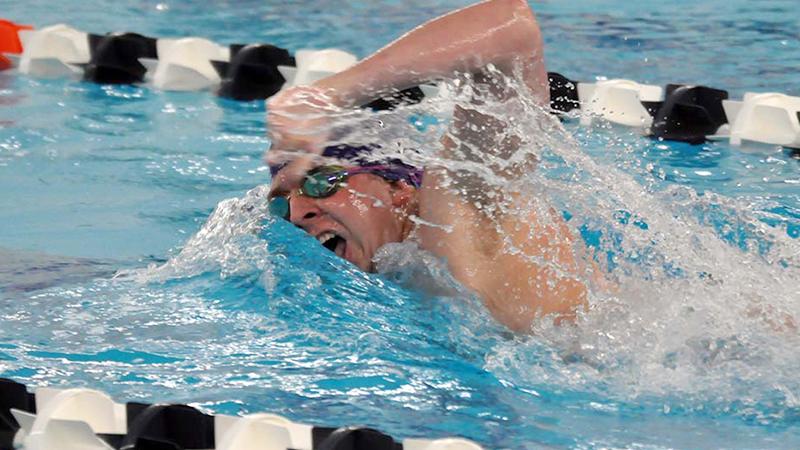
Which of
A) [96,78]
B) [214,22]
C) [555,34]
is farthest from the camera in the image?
[214,22]

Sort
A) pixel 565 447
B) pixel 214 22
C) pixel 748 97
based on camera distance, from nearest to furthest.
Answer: pixel 565 447
pixel 748 97
pixel 214 22

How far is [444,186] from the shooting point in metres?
2.43

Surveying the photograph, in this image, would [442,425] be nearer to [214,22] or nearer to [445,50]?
[445,50]

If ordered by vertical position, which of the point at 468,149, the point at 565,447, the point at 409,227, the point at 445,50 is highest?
the point at 445,50

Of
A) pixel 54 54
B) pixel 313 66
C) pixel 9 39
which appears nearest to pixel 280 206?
pixel 313 66

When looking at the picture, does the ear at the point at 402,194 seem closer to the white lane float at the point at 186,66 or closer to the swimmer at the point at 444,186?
the swimmer at the point at 444,186

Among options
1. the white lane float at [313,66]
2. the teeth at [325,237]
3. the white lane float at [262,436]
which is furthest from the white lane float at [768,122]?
the white lane float at [262,436]

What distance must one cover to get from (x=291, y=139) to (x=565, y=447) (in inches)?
27.1

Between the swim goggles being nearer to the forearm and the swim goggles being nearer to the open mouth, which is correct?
the open mouth

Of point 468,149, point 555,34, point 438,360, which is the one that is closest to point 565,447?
point 438,360

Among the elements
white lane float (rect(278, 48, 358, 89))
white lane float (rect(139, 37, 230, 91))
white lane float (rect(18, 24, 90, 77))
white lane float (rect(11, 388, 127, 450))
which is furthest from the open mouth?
white lane float (rect(18, 24, 90, 77))

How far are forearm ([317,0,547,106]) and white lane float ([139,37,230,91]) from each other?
8.95 feet

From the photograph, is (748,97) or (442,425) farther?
(748,97)

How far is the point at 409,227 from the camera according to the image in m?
2.59
